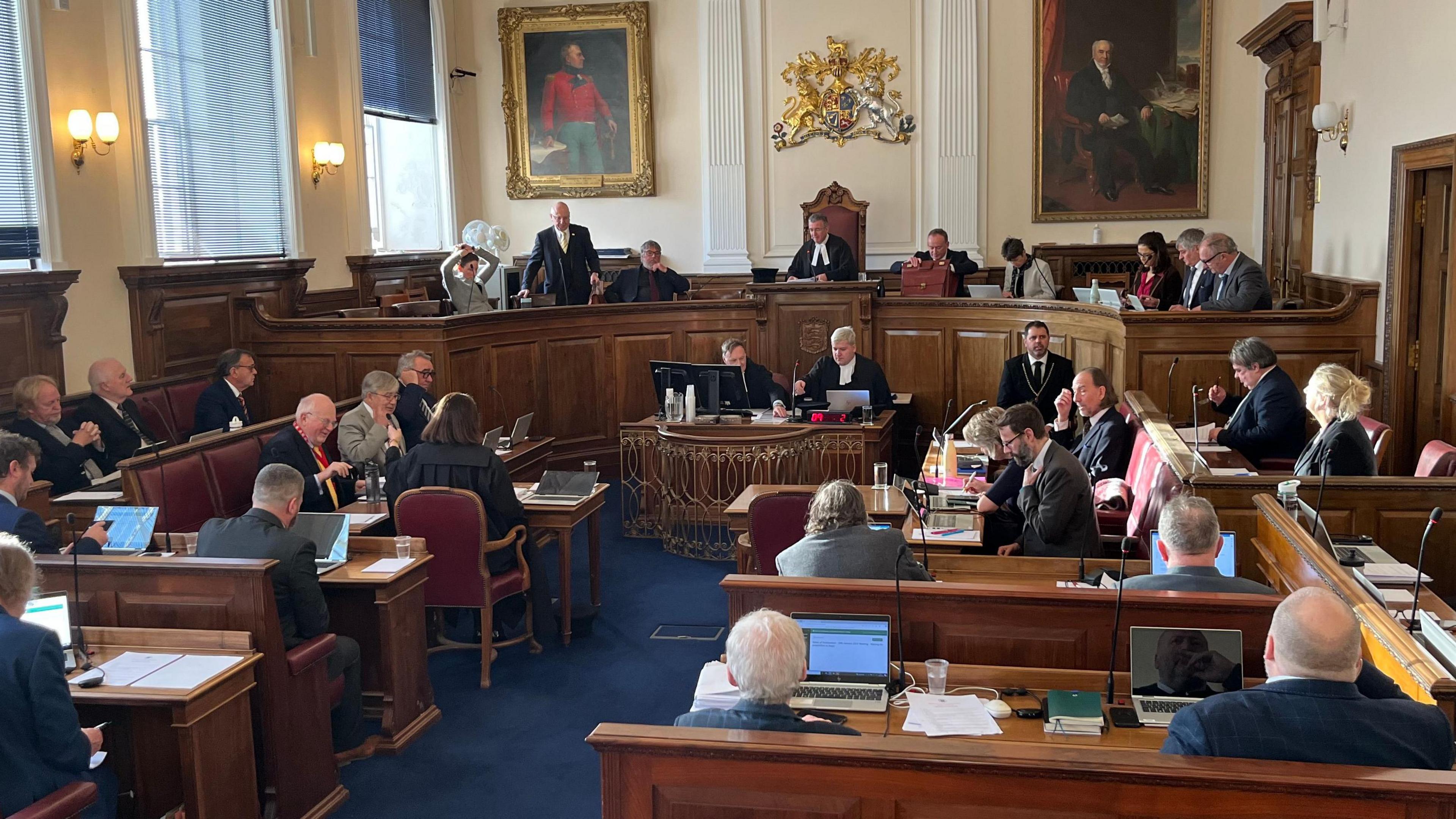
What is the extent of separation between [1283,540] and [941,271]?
6190 millimetres

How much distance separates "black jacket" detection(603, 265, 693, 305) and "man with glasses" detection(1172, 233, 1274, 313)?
450 centimetres

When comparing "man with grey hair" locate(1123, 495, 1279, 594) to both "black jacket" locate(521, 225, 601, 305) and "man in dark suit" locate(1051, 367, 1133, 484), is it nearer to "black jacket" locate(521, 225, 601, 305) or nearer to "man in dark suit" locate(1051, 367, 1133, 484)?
"man in dark suit" locate(1051, 367, 1133, 484)

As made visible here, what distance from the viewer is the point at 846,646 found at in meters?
3.45

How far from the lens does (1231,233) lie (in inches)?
448

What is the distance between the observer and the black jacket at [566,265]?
33.5ft

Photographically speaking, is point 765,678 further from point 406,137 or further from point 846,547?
point 406,137

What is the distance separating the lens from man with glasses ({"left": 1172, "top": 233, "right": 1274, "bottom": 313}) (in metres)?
7.32

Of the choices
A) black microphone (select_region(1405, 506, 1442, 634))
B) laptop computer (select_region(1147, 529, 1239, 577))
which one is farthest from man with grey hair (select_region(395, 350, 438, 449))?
black microphone (select_region(1405, 506, 1442, 634))

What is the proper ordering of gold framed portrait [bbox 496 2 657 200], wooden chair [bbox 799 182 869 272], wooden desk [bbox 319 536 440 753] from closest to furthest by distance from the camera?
wooden desk [bbox 319 536 440 753] < wooden chair [bbox 799 182 869 272] < gold framed portrait [bbox 496 2 657 200]

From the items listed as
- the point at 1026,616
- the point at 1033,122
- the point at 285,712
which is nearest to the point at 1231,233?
the point at 1033,122

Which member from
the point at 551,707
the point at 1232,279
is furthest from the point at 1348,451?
the point at 551,707

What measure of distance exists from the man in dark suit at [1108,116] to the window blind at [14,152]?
8.89 m

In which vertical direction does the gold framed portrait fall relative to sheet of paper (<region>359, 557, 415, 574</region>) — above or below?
above

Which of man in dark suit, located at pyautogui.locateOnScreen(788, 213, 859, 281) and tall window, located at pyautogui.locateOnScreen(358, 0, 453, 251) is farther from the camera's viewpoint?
tall window, located at pyautogui.locateOnScreen(358, 0, 453, 251)
